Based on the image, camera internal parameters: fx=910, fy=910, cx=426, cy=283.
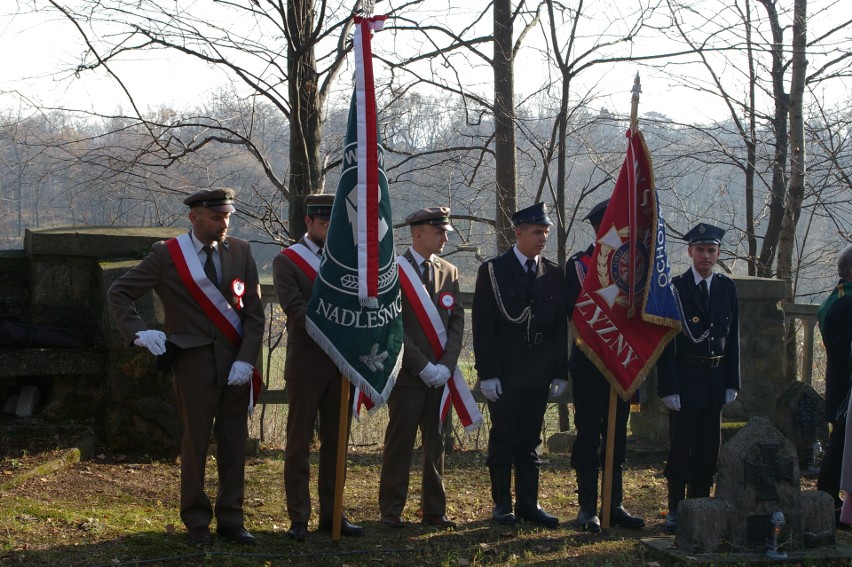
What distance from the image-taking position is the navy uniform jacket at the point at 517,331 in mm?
5684

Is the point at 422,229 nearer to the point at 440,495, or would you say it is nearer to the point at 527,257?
the point at 527,257

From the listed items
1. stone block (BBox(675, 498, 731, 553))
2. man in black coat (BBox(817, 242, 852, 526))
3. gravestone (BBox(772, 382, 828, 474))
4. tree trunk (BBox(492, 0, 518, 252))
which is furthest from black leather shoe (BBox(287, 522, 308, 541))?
gravestone (BBox(772, 382, 828, 474))

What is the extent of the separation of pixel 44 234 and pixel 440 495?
3.60m

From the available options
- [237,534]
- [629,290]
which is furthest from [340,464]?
[629,290]

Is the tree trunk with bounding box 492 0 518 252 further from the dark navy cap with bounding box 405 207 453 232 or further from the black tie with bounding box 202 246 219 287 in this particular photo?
the black tie with bounding box 202 246 219 287

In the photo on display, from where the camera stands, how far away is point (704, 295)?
587cm

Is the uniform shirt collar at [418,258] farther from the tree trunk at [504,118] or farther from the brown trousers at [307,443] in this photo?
the tree trunk at [504,118]

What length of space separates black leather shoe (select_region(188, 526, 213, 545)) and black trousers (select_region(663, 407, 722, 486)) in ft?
9.55

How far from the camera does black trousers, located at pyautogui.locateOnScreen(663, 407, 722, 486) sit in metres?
5.88

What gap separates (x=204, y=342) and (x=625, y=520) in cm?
292

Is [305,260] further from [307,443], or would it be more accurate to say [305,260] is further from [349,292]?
[307,443]

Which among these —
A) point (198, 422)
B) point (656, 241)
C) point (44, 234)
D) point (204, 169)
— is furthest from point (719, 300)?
point (204, 169)

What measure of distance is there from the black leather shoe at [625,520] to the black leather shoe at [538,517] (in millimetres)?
413

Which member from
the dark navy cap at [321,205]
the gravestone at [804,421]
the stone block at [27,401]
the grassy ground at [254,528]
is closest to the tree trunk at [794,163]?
the gravestone at [804,421]
